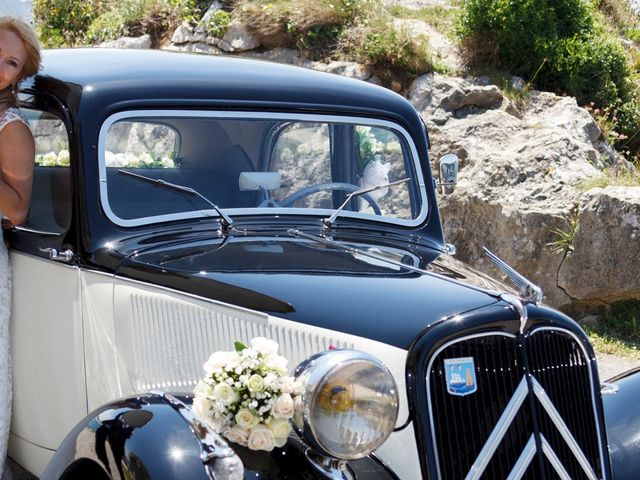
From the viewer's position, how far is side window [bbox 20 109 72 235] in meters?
3.49

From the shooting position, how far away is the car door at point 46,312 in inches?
133

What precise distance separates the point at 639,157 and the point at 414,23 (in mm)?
2802

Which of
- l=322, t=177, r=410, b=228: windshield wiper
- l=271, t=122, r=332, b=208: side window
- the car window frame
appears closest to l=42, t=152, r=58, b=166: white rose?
the car window frame

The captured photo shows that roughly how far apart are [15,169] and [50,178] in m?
0.24

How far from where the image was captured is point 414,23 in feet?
32.4

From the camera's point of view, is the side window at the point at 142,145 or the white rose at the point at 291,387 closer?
the white rose at the point at 291,387

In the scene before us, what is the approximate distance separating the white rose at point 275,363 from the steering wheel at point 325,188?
1266 mm

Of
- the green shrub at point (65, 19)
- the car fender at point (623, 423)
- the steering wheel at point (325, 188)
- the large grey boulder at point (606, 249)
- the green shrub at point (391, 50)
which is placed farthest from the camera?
the green shrub at point (65, 19)

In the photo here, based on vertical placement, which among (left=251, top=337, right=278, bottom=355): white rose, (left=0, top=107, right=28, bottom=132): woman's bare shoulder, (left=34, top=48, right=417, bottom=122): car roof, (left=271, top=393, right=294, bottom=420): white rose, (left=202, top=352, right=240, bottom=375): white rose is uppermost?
(left=34, top=48, right=417, bottom=122): car roof

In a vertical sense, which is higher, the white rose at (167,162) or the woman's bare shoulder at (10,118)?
the woman's bare shoulder at (10,118)

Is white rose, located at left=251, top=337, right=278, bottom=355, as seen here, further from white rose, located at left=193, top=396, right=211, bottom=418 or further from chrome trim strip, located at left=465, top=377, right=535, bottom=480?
chrome trim strip, located at left=465, top=377, right=535, bottom=480

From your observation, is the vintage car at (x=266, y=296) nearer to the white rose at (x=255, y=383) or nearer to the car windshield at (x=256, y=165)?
the car windshield at (x=256, y=165)

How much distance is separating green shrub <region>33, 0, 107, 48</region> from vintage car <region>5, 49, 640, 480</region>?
7.97 metres

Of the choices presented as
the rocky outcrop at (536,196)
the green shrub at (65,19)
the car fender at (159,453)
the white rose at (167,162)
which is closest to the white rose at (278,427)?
the car fender at (159,453)
